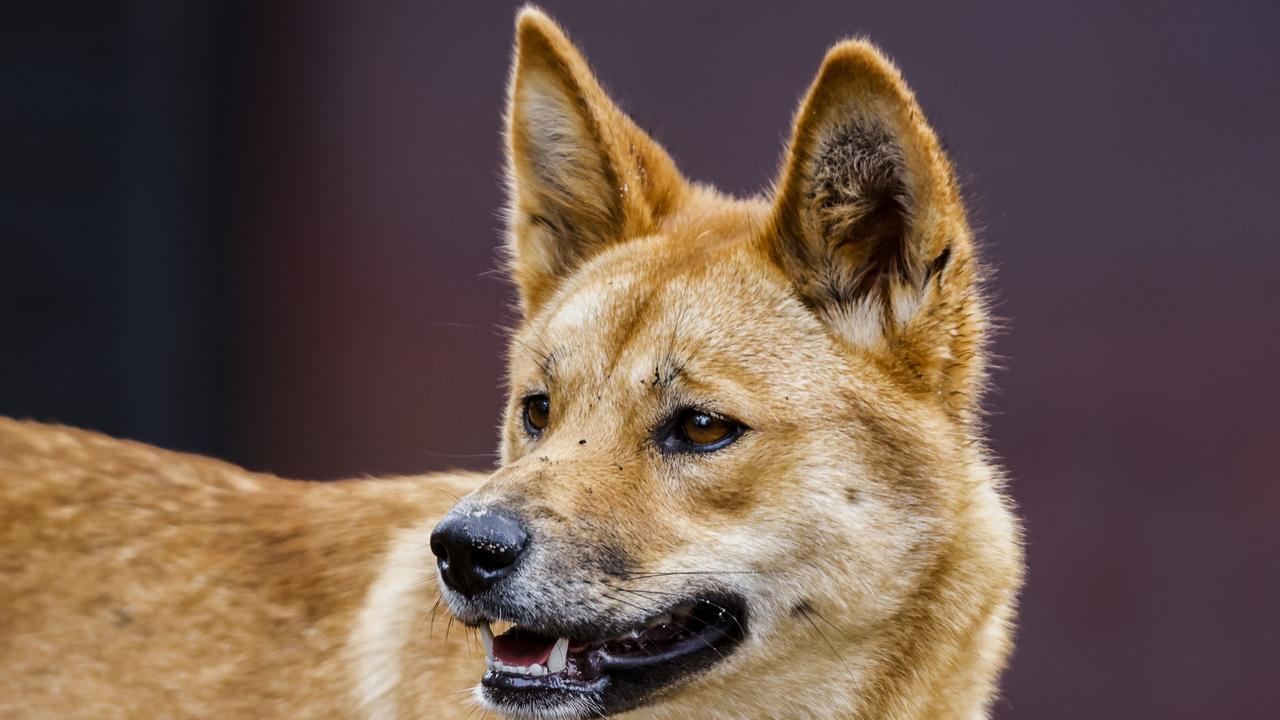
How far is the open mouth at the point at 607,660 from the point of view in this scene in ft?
8.45

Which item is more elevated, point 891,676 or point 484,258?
point 484,258

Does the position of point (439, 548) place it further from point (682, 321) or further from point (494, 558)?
point (682, 321)

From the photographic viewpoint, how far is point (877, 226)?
2957 millimetres

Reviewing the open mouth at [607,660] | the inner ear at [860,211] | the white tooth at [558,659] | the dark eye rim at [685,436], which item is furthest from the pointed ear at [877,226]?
the white tooth at [558,659]

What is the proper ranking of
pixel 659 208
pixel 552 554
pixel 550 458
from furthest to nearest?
pixel 659 208
pixel 550 458
pixel 552 554

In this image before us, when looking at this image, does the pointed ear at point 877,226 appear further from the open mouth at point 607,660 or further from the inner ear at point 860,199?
the open mouth at point 607,660

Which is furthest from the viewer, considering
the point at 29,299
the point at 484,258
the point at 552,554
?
the point at 29,299

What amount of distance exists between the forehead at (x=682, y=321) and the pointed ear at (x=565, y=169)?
0.23m

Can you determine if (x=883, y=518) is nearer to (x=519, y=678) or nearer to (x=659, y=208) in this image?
(x=519, y=678)

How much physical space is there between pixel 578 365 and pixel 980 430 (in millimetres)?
937

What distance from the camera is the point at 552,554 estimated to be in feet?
8.21

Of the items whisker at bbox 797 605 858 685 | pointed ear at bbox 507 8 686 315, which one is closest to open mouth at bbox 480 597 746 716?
whisker at bbox 797 605 858 685

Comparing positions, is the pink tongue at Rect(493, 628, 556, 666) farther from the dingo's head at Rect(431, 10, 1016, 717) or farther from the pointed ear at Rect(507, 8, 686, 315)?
the pointed ear at Rect(507, 8, 686, 315)

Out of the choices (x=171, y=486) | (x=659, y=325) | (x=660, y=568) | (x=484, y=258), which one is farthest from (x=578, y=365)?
(x=484, y=258)
